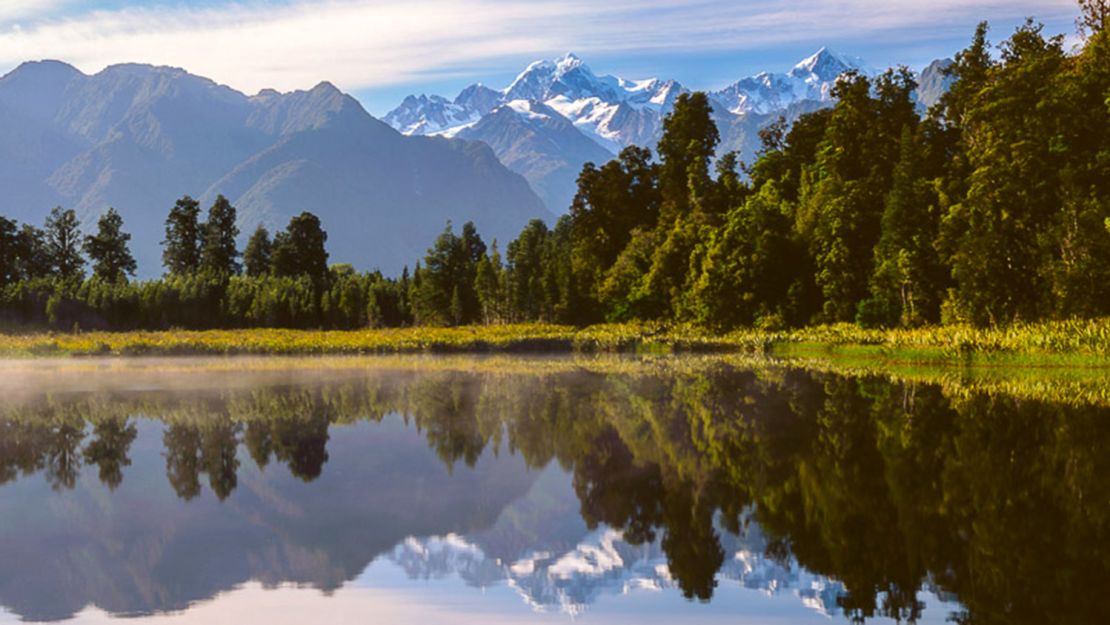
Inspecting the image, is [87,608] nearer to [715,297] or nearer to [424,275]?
[715,297]

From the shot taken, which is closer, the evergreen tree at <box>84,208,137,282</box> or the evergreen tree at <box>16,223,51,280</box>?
the evergreen tree at <box>16,223,51,280</box>

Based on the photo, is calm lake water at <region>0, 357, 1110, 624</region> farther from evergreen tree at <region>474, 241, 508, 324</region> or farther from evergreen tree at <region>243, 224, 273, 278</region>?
evergreen tree at <region>243, 224, 273, 278</region>

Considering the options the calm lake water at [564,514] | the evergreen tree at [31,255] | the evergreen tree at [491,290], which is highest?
the evergreen tree at [31,255]

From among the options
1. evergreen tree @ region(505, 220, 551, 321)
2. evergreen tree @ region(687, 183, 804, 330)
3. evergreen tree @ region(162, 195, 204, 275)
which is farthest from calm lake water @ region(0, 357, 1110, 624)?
evergreen tree @ region(162, 195, 204, 275)

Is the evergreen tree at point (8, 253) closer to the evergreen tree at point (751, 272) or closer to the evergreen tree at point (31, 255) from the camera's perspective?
the evergreen tree at point (31, 255)

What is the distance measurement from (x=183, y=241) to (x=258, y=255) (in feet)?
29.0

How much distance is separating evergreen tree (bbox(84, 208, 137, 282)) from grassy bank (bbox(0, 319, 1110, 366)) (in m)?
41.3

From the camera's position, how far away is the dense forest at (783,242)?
161 feet

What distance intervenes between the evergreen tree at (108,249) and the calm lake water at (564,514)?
3898 inches

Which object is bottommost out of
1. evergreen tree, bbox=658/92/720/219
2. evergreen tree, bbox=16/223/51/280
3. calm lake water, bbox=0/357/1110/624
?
calm lake water, bbox=0/357/1110/624

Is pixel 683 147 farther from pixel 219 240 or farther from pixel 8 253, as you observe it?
pixel 8 253

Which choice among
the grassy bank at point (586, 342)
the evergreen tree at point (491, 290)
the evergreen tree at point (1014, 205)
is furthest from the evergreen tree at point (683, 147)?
the evergreen tree at point (1014, 205)

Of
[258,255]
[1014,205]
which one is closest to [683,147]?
[1014,205]

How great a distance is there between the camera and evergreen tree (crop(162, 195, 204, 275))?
12056 cm
